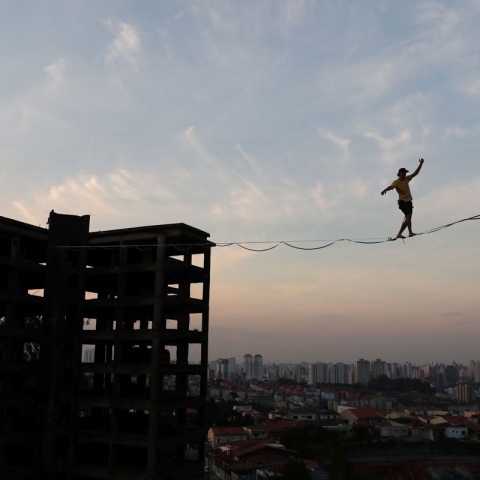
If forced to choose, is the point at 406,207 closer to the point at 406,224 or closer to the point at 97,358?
the point at 406,224

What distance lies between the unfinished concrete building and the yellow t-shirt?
1453cm

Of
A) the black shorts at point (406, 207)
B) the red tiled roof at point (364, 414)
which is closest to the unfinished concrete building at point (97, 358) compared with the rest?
the black shorts at point (406, 207)

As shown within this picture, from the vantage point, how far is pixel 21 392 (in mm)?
26828

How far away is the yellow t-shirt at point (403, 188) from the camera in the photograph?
1302 cm

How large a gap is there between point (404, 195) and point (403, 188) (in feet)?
0.70

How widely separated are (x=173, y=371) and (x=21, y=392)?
8.49 metres

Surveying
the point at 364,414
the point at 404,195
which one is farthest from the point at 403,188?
the point at 364,414

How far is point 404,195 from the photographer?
13148 mm

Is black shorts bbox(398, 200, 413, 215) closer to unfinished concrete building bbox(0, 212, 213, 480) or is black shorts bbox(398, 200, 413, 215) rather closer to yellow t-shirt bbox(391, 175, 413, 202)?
yellow t-shirt bbox(391, 175, 413, 202)

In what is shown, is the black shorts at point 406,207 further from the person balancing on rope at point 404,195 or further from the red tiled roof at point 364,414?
the red tiled roof at point 364,414

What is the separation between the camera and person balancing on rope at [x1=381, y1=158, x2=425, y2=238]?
42.7 feet

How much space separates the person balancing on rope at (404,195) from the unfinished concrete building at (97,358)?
47.4ft

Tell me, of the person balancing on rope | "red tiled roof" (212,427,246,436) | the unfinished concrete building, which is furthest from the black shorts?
"red tiled roof" (212,427,246,436)

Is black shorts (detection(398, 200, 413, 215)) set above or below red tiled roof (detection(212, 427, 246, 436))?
above
